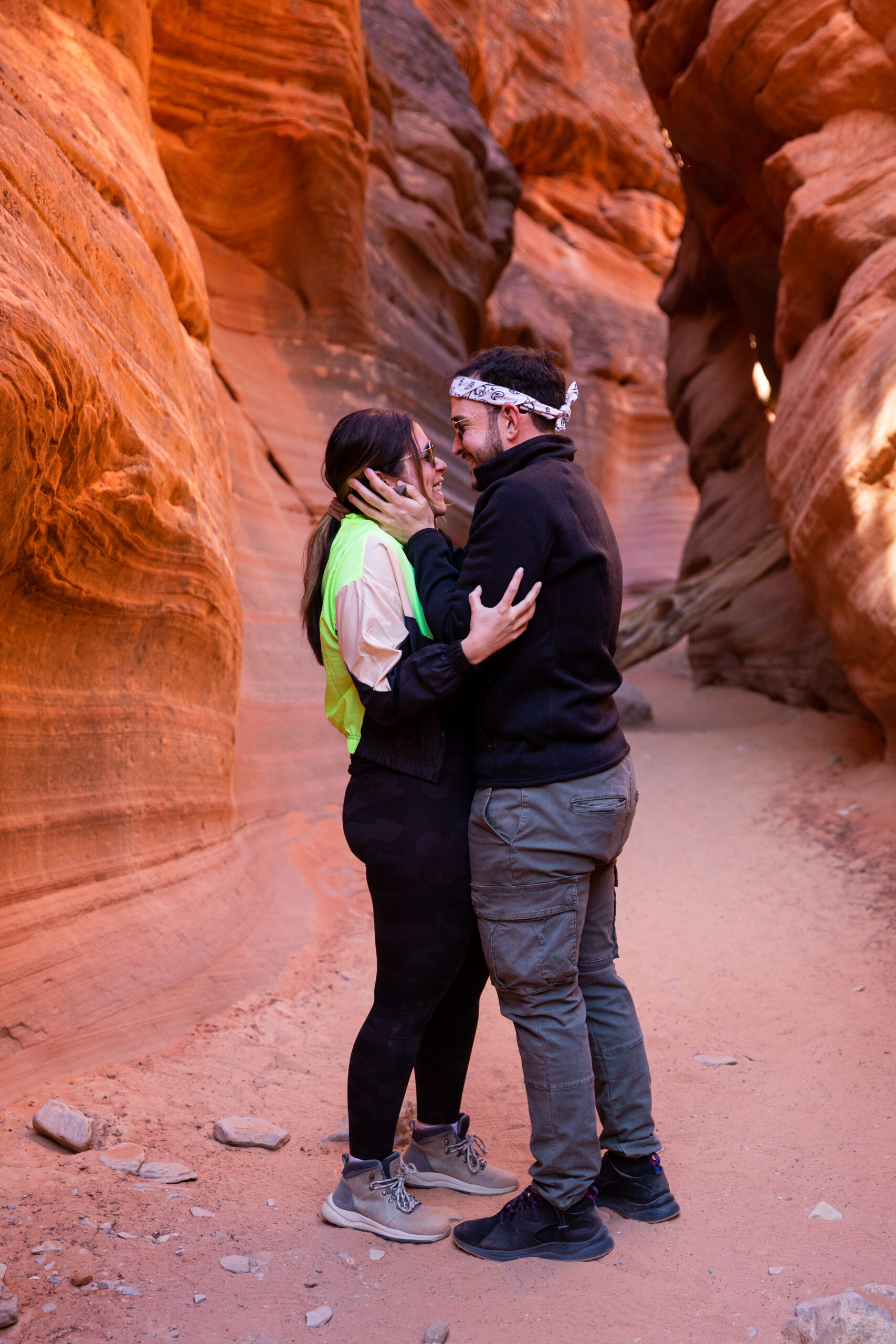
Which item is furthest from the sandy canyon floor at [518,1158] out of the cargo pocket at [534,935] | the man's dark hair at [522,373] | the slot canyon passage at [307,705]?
the man's dark hair at [522,373]

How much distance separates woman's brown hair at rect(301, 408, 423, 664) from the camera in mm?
2455

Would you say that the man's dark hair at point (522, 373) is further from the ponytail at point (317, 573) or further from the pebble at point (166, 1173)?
the pebble at point (166, 1173)

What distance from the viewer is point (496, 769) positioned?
2.23 metres

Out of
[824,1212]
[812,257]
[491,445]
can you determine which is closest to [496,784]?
[491,445]

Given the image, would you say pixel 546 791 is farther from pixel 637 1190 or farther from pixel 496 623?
pixel 637 1190

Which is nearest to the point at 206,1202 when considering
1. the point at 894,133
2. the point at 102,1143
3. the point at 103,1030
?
the point at 102,1143

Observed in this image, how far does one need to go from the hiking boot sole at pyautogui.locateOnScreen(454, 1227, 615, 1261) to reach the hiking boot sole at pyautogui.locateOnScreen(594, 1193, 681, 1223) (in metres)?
0.19

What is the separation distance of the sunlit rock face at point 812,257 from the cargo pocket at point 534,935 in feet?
12.7

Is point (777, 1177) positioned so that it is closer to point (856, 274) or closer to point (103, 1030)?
point (103, 1030)

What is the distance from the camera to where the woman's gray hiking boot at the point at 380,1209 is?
2.26 m

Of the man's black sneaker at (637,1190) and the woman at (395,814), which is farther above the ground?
the woman at (395,814)

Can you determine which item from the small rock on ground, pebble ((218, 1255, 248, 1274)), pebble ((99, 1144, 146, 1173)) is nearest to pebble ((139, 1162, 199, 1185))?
pebble ((99, 1144, 146, 1173))

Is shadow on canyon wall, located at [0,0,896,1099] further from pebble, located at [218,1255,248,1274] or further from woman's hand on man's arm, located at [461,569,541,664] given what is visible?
woman's hand on man's arm, located at [461,569,541,664]

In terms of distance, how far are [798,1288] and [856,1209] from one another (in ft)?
1.29
